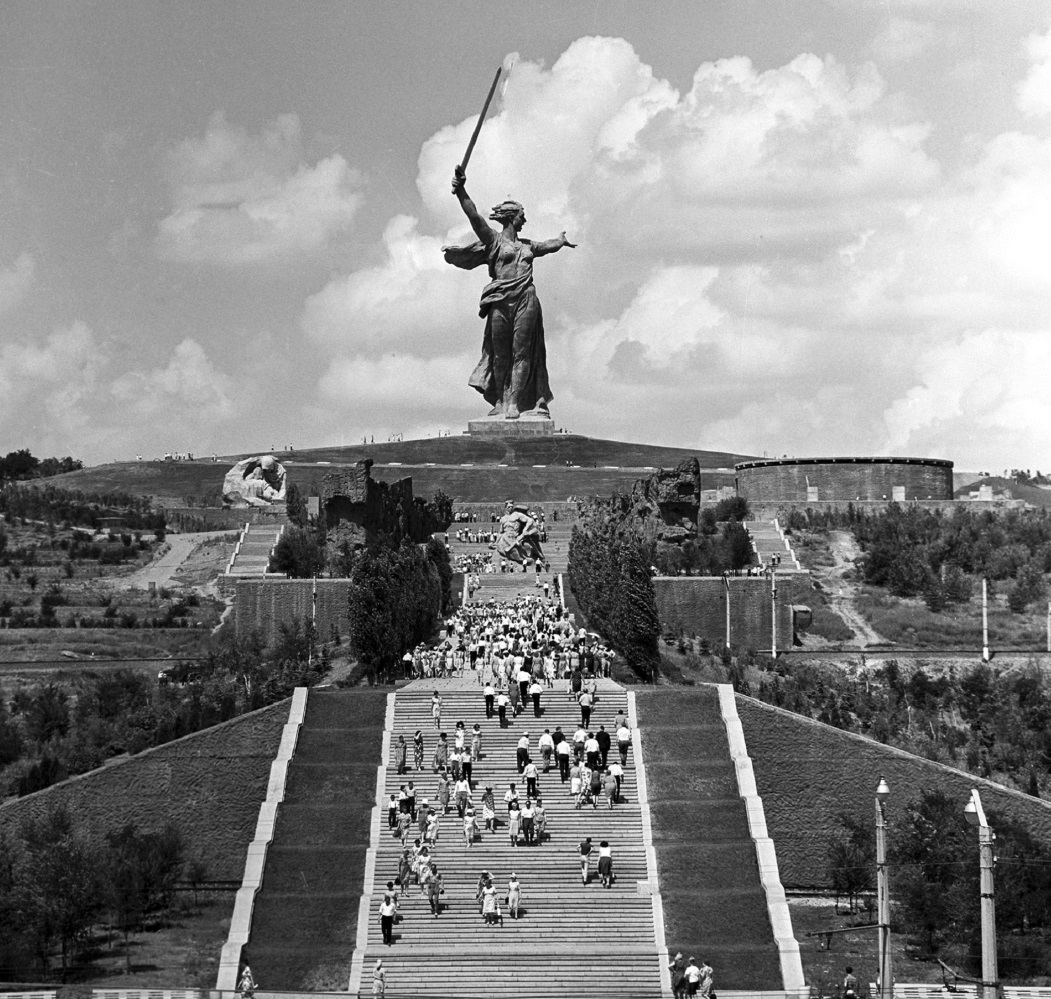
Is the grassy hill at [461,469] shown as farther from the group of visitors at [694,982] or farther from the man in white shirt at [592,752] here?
the group of visitors at [694,982]

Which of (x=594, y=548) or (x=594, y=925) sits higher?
(x=594, y=548)

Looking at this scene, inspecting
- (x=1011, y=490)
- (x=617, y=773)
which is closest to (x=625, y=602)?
(x=617, y=773)

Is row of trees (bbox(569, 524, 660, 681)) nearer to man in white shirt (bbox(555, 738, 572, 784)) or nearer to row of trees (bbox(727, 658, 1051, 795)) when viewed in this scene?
row of trees (bbox(727, 658, 1051, 795))

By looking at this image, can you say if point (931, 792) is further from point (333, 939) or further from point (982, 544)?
point (982, 544)

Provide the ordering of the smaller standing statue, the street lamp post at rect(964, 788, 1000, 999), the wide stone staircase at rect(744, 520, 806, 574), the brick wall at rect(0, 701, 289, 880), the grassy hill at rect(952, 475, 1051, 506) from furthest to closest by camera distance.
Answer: the grassy hill at rect(952, 475, 1051, 506) → the wide stone staircase at rect(744, 520, 806, 574) → the smaller standing statue → the brick wall at rect(0, 701, 289, 880) → the street lamp post at rect(964, 788, 1000, 999)

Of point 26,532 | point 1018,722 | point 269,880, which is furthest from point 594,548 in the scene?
point 26,532

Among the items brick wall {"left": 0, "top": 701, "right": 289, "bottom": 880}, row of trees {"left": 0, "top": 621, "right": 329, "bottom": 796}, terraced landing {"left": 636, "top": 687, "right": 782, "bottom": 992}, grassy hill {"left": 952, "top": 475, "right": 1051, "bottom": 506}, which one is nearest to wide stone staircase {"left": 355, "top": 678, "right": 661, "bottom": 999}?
terraced landing {"left": 636, "top": 687, "right": 782, "bottom": 992}

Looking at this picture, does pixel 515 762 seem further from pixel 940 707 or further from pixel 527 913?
pixel 940 707
